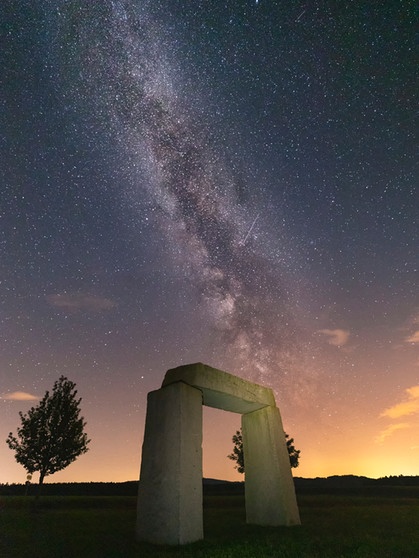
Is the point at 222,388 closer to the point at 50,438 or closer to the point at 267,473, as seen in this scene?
the point at 267,473

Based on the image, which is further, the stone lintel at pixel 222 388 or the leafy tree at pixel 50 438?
the leafy tree at pixel 50 438

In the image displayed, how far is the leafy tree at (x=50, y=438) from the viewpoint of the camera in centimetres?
2022

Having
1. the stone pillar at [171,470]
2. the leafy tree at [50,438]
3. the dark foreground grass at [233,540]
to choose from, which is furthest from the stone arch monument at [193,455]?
the leafy tree at [50,438]

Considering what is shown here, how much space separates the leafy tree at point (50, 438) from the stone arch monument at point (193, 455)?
12.7 m

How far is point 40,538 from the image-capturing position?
374 inches

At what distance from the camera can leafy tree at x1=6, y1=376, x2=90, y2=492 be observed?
20.2 m

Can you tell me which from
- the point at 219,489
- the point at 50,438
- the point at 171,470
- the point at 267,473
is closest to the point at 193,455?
the point at 171,470

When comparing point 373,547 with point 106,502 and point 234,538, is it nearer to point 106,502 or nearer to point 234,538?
point 234,538

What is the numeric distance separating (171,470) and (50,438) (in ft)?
49.0

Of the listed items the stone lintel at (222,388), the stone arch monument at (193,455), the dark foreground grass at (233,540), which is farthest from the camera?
the stone lintel at (222,388)

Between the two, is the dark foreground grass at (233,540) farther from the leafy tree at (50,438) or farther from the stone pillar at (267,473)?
the leafy tree at (50,438)

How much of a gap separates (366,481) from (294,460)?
15.8 metres

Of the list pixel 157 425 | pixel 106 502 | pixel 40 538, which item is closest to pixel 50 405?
pixel 106 502

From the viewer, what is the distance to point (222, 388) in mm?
10836
